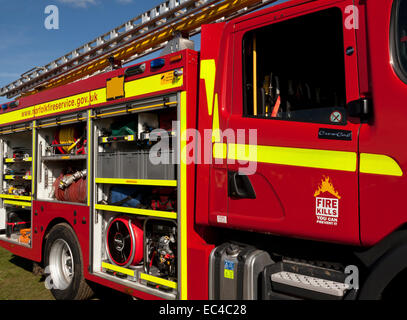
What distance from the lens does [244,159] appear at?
9.55 feet

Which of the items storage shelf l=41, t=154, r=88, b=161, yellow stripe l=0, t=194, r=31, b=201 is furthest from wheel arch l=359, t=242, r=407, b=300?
yellow stripe l=0, t=194, r=31, b=201

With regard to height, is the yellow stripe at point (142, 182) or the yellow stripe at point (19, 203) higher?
the yellow stripe at point (142, 182)

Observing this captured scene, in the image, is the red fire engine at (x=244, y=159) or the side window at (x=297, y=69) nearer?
the red fire engine at (x=244, y=159)

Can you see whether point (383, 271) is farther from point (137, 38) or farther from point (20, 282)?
point (20, 282)

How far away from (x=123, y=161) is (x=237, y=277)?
1704 millimetres

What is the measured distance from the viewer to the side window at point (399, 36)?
7.50 ft

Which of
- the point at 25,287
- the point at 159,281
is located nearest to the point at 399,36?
the point at 159,281

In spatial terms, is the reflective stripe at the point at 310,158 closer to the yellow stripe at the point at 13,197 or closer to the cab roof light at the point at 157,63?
the cab roof light at the point at 157,63

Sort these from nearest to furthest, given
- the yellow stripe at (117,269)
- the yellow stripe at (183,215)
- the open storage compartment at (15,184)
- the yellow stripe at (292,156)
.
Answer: the yellow stripe at (292,156), the yellow stripe at (183,215), the yellow stripe at (117,269), the open storage compartment at (15,184)

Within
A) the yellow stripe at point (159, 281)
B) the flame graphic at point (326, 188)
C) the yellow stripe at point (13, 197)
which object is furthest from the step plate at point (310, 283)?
the yellow stripe at point (13, 197)

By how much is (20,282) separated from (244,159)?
4.42 m

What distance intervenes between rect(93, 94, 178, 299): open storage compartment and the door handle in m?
0.56

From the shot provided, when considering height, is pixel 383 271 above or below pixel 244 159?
below

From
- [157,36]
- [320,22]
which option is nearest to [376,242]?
[320,22]
